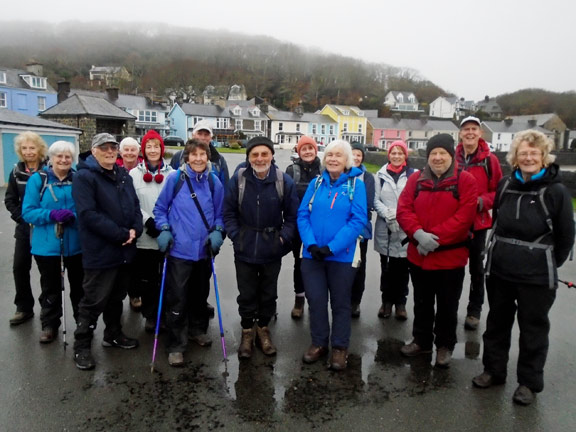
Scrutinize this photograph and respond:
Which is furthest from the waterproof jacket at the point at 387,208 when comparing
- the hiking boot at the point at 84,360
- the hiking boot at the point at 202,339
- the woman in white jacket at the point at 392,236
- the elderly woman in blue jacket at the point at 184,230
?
the hiking boot at the point at 84,360

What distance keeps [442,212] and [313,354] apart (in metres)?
1.86

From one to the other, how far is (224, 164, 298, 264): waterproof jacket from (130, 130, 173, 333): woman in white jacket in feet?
3.19

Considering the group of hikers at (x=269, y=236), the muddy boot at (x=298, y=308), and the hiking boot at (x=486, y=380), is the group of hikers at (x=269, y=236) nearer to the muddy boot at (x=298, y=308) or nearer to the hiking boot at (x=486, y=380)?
the hiking boot at (x=486, y=380)

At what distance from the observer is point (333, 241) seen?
3900 millimetres

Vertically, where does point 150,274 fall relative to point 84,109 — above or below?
below

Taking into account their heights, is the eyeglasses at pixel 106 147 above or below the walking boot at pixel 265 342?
above

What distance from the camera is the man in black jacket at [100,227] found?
3.79 meters

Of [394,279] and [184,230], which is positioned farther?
[394,279]

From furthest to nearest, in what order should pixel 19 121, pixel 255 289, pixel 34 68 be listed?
pixel 34 68, pixel 19 121, pixel 255 289

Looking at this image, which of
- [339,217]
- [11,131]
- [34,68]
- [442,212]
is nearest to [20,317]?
[339,217]

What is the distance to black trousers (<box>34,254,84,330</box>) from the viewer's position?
14.1ft

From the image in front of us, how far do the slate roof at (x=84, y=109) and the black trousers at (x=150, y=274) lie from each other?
28.4 meters

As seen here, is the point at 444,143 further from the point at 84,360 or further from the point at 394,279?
the point at 84,360

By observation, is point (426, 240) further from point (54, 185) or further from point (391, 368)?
point (54, 185)
